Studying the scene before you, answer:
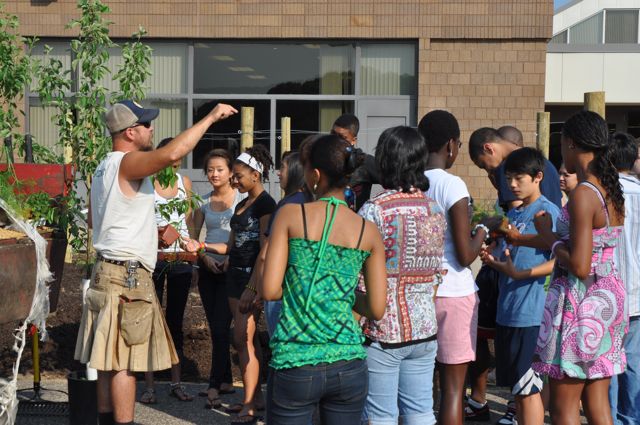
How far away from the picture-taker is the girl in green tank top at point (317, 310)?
3.79m

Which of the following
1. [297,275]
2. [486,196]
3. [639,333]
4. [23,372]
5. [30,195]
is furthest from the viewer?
Answer: [486,196]

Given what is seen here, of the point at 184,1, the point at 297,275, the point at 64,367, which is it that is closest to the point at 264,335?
the point at 64,367

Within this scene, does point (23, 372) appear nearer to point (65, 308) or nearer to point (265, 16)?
point (65, 308)

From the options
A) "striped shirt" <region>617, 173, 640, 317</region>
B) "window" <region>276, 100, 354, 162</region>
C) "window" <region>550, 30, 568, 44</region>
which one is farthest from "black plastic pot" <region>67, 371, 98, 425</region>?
"window" <region>550, 30, 568, 44</region>

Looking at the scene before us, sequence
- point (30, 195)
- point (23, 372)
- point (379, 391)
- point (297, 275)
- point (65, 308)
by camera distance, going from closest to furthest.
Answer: point (297, 275) < point (379, 391) < point (30, 195) < point (23, 372) < point (65, 308)

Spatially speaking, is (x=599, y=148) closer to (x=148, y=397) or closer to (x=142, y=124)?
(x=142, y=124)

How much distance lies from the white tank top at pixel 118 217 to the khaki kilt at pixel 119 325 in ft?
0.35

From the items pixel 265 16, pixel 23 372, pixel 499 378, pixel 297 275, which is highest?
pixel 265 16

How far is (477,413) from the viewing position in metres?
6.45

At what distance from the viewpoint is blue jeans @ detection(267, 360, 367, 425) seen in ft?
12.4

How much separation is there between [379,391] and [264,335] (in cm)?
357

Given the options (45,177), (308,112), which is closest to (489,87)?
(308,112)

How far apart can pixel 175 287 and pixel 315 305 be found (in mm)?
3551

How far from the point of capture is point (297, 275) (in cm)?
383
